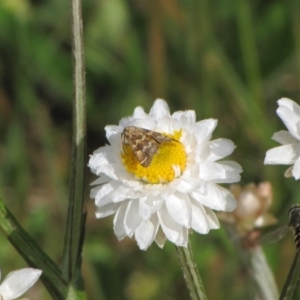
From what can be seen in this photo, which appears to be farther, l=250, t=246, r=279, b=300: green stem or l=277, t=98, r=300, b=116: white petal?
l=250, t=246, r=279, b=300: green stem

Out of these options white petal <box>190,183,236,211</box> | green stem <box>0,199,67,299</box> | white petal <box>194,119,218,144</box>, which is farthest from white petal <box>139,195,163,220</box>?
green stem <box>0,199,67,299</box>

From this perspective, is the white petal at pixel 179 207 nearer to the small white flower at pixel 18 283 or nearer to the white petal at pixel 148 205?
the white petal at pixel 148 205

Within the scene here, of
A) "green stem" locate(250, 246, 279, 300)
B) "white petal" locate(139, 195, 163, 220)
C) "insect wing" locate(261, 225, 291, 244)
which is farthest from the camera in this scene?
"green stem" locate(250, 246, 279, 300)

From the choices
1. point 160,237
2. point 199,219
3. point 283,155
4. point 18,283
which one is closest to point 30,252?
point 18,283

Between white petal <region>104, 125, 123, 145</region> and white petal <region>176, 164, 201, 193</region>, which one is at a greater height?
white petal <region>104, 125, 123, 145</region>

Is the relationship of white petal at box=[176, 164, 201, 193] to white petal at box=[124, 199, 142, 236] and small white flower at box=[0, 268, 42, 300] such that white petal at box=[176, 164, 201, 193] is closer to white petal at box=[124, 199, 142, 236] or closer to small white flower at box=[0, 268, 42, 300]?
white petal at box=[124, 199, 142, 236]

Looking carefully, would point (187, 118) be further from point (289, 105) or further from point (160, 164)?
point (289, 105)

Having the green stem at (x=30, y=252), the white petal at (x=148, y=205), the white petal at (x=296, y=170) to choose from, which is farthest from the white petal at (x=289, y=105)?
the green stem at (x=30, y=252)
